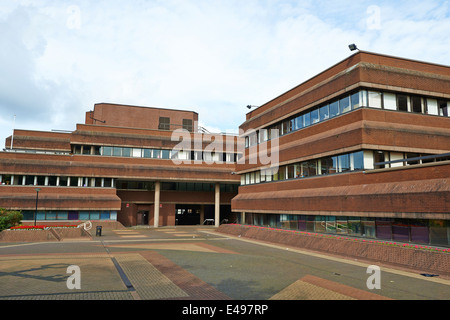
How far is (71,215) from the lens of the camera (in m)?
42.7

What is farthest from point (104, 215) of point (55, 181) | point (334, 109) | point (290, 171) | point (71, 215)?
point (334, 109)

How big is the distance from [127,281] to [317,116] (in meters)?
20.4

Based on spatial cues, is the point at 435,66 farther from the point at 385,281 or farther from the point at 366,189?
the point at 385,281

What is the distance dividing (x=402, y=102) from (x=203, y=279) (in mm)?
18111

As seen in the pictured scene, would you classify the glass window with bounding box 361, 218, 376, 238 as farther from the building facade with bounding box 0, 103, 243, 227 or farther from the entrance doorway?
the entrance doorway

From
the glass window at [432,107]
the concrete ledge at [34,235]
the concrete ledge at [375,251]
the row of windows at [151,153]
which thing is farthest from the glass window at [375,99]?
the row of windows at [151,153]

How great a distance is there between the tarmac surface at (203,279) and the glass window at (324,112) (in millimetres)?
11563

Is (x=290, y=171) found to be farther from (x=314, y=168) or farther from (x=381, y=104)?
(x=381, y=104)

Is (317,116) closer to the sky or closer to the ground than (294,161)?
closer to the sky

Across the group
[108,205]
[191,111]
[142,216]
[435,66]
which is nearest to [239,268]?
[435,66]

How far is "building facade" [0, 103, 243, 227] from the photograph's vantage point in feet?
137

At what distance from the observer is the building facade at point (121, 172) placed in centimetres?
4162

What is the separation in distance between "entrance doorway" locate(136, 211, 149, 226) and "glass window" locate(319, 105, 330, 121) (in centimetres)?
3228
